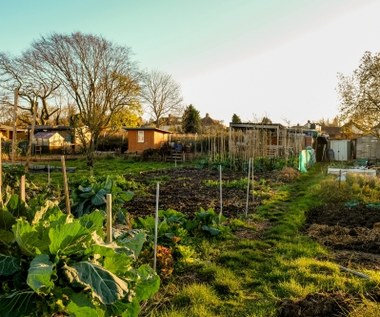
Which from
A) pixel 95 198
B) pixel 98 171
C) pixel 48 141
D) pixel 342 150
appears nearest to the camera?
pixel 95 198

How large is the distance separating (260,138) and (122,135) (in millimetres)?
18334

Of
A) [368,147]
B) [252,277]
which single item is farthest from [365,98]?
[252,277]

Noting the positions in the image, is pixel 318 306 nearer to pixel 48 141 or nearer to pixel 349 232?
pixel 349 232

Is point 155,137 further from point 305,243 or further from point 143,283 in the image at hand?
point 143,283

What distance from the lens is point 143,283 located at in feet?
9.06

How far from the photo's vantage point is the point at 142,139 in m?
34.1

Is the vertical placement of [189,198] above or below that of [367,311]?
below

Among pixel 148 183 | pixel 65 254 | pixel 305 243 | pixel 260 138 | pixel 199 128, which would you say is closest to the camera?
pixel 65 254

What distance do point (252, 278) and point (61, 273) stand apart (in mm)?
3179

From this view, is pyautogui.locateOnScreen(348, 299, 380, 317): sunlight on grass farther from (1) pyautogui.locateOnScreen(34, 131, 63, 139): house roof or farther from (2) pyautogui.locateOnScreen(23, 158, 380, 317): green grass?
(1) pyautogui.locateOnScreen(34, 131, 63, 139): house roof

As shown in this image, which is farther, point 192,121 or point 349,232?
point 192,121

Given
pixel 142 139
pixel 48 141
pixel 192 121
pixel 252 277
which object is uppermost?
pixel 192 121

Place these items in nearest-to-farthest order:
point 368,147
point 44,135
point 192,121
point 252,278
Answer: point 252,278 < point 368,147 < point 44,135 < point 192,121

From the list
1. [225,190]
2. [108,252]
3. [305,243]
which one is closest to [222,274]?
[305,243]
